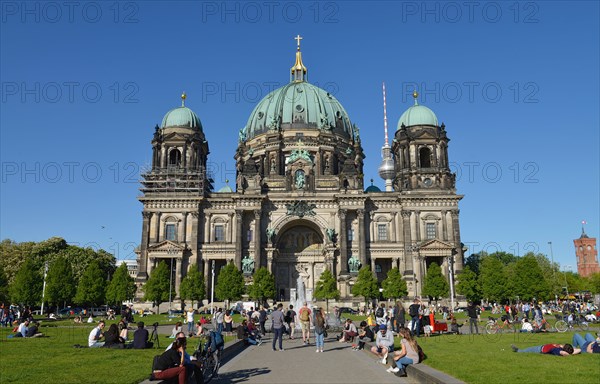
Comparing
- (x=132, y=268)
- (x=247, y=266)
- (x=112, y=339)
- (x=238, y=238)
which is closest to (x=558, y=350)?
(x=112, y=339)

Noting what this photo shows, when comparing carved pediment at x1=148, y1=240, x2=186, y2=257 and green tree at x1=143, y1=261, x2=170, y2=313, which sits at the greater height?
carved pediment at x1=148, y1=240, x2=186, y2=257

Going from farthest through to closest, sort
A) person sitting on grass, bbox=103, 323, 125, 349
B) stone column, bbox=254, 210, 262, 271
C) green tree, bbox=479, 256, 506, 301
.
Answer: stone column, bbox=254, 210, 262, 271 → green tree, bbox=479, 256, 506, 301 → person sitting on grass, bbox=103, 323, 125, 349

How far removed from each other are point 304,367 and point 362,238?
5328 centimetres

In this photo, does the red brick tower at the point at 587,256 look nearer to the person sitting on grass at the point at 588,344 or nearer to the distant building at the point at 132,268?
the distant building at the point at 132,268

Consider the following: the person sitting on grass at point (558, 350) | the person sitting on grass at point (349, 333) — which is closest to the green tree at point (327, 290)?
the person sitting on grass at point (349, 333)

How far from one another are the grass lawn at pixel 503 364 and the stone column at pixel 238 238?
48.3m

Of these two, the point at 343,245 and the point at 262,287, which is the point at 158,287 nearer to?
the point at 262,287

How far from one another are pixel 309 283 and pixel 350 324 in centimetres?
4776

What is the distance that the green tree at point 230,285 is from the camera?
60781mm

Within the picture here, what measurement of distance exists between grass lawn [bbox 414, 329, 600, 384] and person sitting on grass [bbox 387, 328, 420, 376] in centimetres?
67

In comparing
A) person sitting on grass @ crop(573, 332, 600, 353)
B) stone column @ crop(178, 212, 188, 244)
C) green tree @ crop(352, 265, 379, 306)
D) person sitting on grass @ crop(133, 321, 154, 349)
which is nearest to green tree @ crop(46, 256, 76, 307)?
stone column @ crop(178, 212, 188, 244)

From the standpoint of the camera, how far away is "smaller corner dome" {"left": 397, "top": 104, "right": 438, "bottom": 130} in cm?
7512

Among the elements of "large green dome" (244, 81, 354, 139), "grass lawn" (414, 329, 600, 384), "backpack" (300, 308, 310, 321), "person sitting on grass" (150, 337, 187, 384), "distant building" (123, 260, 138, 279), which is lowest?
"grass lawn" (414, 329, 600, 384)

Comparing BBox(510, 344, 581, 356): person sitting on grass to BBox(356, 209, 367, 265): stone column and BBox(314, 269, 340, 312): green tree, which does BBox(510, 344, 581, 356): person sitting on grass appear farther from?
BBox(356, 209, 367, 265): stone column
